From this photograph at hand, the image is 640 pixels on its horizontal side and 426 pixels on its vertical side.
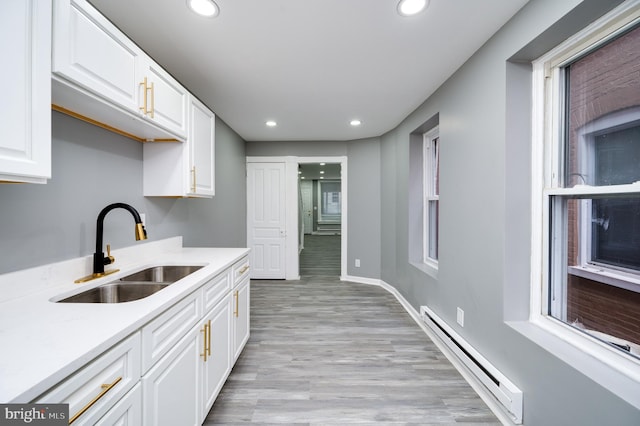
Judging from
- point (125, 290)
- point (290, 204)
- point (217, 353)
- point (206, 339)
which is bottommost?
point (217, 353)

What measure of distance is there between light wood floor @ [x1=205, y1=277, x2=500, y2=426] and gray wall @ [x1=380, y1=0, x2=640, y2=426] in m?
0.37

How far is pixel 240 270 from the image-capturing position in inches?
88.2

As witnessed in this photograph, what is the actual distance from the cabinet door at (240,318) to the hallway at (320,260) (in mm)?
2682

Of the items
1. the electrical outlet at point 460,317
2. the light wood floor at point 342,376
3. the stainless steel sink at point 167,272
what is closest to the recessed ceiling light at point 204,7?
the stainless steel sink at point 167,272

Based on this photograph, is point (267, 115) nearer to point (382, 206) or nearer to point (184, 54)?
point (184, 54)

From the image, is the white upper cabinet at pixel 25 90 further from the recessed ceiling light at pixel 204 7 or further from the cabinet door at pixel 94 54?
the recessed ceiling light at pixel 204 7

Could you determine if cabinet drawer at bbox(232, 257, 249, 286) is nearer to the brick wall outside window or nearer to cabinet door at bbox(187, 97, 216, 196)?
cabinet door at bbox(187, 97, 216, 196)

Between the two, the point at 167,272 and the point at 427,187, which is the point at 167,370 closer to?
the point at 167,272

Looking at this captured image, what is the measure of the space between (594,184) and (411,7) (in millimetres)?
1308

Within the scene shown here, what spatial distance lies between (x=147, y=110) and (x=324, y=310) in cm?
271

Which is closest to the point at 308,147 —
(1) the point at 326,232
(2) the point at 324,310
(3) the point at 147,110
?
(2) the point at 324,310

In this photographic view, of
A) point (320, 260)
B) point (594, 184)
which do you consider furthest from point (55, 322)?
point (320, 260)

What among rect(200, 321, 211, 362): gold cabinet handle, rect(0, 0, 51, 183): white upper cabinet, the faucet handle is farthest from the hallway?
rect(0, 0, 51, 183): white upper cabinet

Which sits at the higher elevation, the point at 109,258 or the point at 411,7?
the point at 411,7
